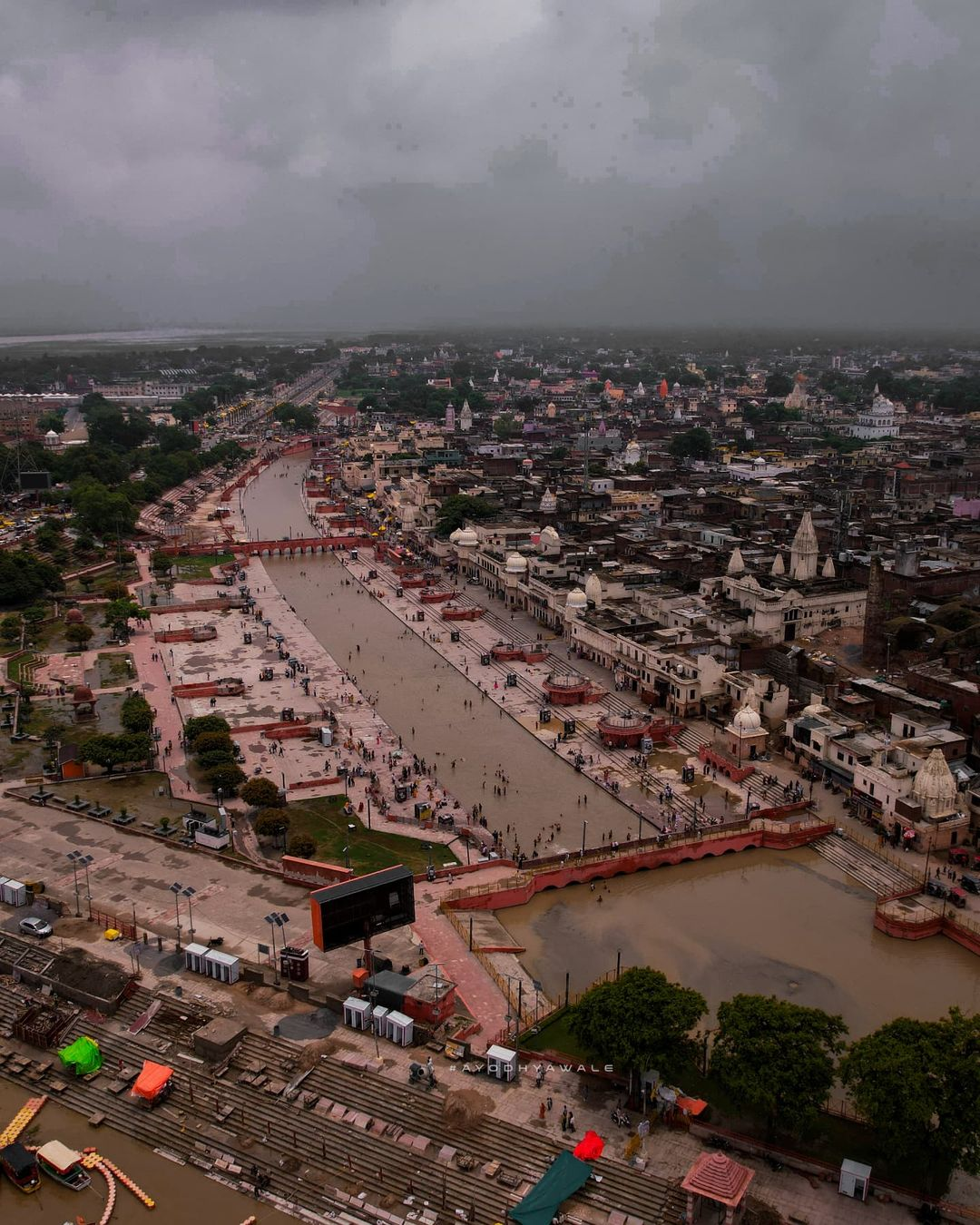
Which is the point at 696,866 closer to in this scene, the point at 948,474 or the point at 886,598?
the point at 886,598

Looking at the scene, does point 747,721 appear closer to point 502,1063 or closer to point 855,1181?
point 502,1063

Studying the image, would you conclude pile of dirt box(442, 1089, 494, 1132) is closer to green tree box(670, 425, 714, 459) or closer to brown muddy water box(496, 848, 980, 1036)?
brown muddy water box(496, 848, 980, 1036)

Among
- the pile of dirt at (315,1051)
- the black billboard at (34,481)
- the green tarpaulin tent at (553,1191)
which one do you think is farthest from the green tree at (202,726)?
the black billboard at (34,481)

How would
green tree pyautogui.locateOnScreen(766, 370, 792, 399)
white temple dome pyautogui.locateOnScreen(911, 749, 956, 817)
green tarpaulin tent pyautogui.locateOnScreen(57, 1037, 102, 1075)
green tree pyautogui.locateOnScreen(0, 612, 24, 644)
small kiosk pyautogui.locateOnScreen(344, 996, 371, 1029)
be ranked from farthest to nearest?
1. green tree pyautogui.locateOnScreen(766, 370, 792, 399)
2. green tree pyautogui.locateOnScreen(0, 612, 24, 644)
3. white temple dome pyautogui.locateOnScreen(911, 749, 956, 817)
4. small kiosk pyautogui.locateOnScreen(344, 996, 371, 1029)
5. green tarpaulin tent pyautogui.locateOnScreen(57, 1037, 102, 1075)

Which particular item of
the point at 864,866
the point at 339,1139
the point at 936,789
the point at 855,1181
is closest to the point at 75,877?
the point at 339,1139

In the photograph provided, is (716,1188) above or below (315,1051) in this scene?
above

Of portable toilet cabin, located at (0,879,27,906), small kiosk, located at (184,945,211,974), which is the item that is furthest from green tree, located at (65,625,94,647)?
small kiosk, located at (184,945,211,974)

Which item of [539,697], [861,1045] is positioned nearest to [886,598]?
[539,697]

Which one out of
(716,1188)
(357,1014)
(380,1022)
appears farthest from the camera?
(357,1014)
